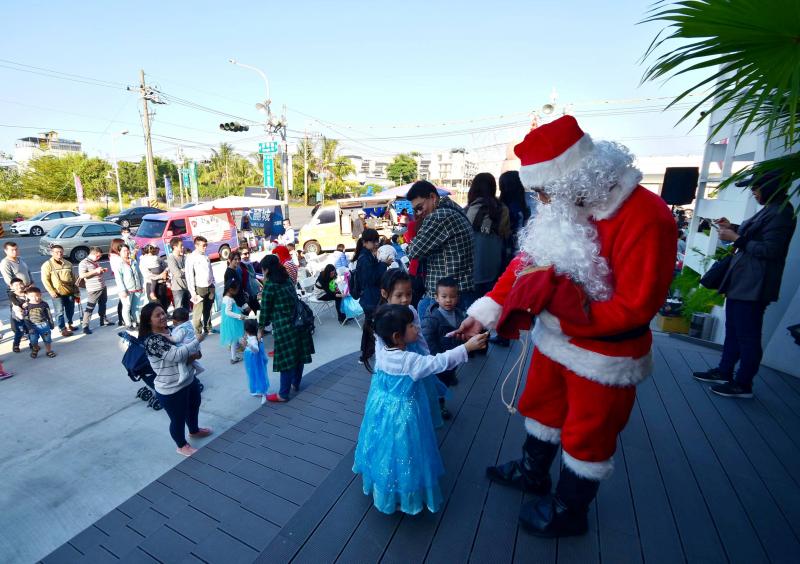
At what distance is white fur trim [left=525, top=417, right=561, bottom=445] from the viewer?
6.48 ft

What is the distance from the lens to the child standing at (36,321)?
19.0 ft

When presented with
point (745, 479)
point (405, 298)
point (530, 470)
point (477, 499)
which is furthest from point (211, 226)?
point (745, 479)

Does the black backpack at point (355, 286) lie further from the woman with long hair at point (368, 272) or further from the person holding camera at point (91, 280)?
the person holding camera at point (91, 280)

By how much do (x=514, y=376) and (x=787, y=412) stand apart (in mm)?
1936

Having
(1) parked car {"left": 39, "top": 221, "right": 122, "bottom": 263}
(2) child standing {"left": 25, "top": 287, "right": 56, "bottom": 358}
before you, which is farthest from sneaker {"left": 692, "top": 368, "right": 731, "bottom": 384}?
(1) parked car {"left": 39, "top": 221, "right": 122, "bottom": 263}

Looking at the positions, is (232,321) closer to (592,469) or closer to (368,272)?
(368,272)

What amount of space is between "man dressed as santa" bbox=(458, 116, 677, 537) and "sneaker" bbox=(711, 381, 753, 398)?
2.15m

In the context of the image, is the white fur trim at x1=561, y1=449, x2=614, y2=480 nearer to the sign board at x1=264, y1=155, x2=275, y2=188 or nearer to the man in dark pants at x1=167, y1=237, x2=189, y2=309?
the man in dark pants at x1=167, y1=237, x2=189, y2=309

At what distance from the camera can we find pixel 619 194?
158 cm

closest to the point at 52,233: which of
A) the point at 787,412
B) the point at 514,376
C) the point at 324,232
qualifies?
the point at 324,232

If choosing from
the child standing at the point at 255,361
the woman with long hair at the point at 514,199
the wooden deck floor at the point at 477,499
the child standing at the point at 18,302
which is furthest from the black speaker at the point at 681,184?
the child standing at the point at 18,302

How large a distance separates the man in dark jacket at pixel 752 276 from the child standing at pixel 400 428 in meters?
2.44

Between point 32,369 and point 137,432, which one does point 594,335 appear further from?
point 32,369

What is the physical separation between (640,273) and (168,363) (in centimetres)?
337
